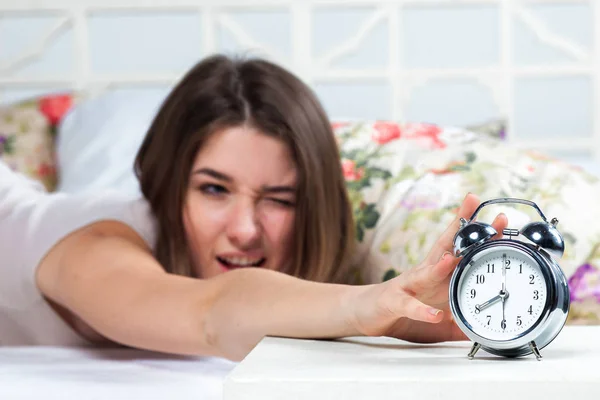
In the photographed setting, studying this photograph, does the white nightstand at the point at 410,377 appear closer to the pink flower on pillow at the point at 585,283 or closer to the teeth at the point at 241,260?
the pink flower on pillow at the point at 585,283

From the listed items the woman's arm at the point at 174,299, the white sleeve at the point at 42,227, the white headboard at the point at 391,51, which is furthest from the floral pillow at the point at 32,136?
the woman's arm at the point at 174,299

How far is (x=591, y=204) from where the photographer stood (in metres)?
1.52

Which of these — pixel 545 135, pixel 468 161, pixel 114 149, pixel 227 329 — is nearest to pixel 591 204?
pixel 468 161

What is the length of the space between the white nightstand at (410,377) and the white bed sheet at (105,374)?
0.92 ft

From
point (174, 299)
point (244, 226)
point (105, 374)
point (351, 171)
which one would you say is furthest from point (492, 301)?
point (351, 171)

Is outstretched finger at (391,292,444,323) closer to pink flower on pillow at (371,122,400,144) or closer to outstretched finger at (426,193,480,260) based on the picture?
outstretched finger at (426,193,480,260)

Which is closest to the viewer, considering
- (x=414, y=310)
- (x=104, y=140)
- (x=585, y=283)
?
(x=414, y=310)

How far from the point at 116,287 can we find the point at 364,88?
1.38 m

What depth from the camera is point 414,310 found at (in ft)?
2.70

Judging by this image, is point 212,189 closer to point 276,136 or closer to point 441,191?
point 276,136

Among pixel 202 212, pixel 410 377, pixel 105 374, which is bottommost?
pixel 105 374

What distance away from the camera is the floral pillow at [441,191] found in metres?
1.45

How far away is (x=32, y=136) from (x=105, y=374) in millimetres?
1203

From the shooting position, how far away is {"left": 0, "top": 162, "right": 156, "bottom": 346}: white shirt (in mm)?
Result: 1521
